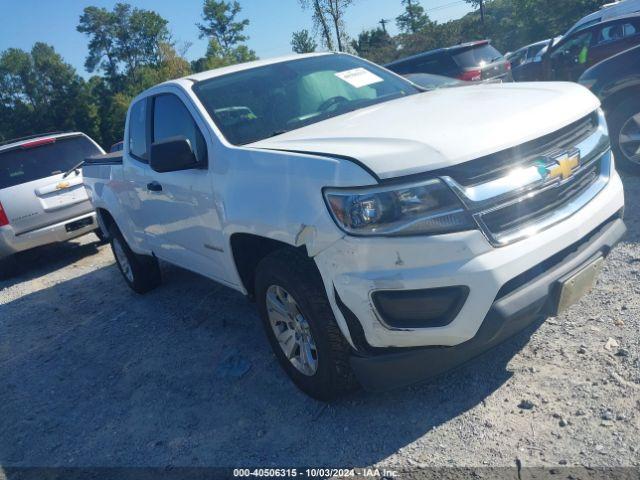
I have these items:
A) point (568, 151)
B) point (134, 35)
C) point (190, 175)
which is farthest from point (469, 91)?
point (134, 35)

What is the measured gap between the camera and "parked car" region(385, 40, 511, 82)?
10.5 m

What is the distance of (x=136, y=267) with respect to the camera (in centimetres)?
565

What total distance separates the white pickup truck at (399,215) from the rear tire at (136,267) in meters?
2.14

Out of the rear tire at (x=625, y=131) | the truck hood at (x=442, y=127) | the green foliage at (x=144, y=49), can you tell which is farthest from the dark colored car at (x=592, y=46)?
the green foliage at (x=144, y=49)

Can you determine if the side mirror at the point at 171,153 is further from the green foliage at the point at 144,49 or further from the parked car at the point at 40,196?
the green foliage at the point at 144,49

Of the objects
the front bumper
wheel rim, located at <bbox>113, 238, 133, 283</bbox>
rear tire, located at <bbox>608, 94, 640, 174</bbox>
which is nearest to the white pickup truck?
wheel rim, located at <bbox>113, 238, 133, 283</bbox>

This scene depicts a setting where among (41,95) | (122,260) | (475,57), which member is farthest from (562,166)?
(41,95)

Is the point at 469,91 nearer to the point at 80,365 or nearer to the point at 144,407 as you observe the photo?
the point at 144,407

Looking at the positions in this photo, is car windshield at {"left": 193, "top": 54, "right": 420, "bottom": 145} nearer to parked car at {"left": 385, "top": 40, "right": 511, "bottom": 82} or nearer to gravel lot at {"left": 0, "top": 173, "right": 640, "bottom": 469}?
gravel lot at {"left": 0, "top": 173, "right": 640, "bottom": 469}

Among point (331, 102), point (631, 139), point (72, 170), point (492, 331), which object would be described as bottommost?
point (631, 139)

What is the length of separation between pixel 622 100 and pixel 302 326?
438 cm

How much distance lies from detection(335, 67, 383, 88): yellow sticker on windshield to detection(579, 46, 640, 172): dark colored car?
106 inches

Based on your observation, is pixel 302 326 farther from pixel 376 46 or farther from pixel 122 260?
pixel 376 46

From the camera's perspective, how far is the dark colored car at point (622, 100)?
5.51m
